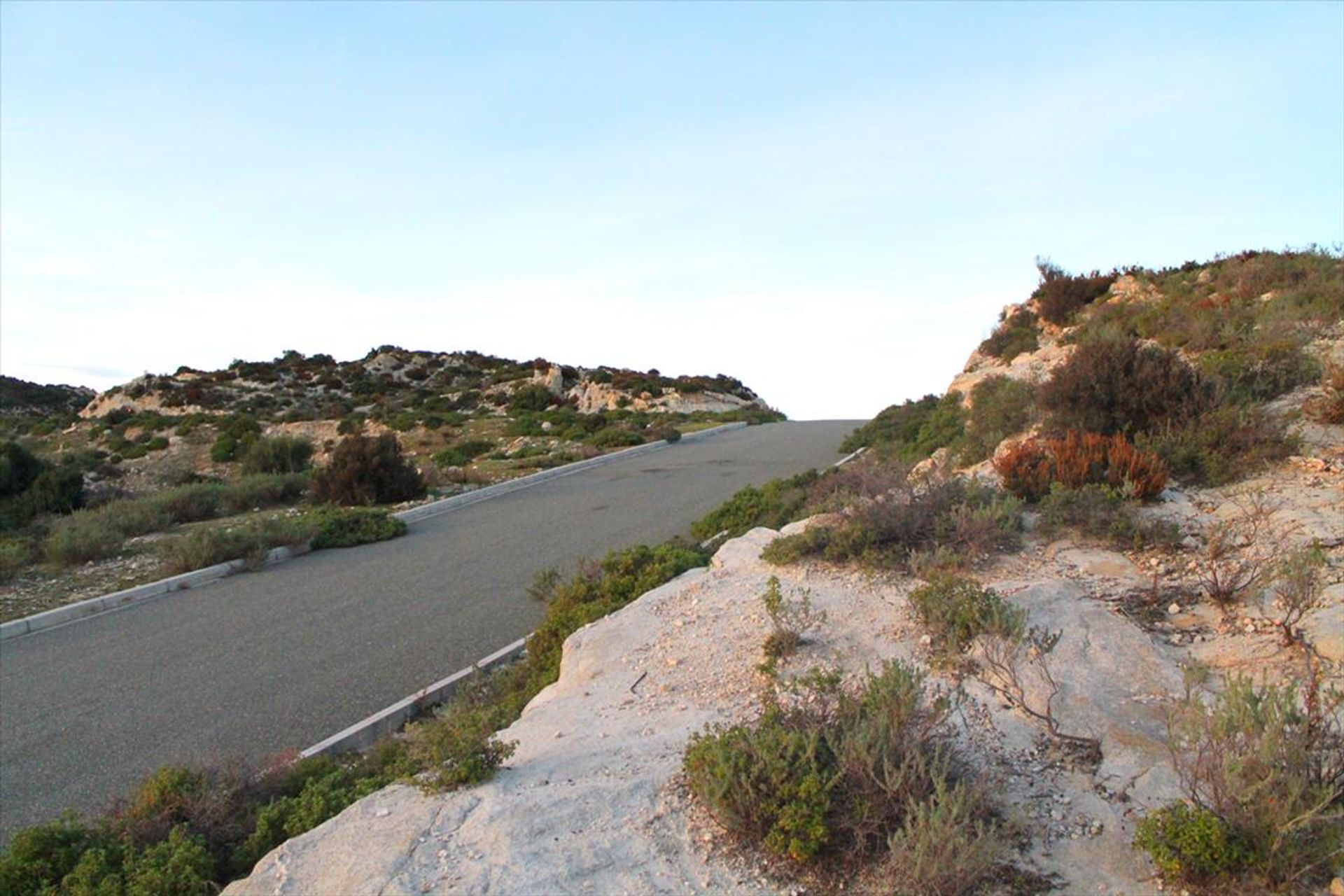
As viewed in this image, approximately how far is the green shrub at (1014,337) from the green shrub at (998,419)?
1194 centimetres

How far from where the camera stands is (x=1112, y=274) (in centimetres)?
3053

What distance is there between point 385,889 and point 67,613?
9.58m

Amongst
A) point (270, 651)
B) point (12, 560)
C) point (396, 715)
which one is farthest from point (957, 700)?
point (12, 560)

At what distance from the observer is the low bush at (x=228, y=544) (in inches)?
530

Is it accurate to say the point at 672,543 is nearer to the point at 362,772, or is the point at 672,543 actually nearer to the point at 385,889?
the point at 362,772

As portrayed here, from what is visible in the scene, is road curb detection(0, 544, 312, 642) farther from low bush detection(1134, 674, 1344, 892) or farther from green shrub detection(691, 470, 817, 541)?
low bush detection(1134, 674, 1344, 892)

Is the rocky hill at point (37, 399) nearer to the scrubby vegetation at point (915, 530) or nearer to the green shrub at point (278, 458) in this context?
the green shrub at point (278, 458)

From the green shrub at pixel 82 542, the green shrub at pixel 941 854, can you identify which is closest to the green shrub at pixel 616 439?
the green shrub at pixel 82 542

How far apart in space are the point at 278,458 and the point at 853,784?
27890 mm

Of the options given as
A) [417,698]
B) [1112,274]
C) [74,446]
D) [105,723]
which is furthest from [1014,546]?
[74,446]

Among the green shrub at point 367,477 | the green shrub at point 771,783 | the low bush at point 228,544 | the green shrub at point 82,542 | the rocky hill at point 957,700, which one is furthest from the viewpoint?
the green shrub at point 367,477

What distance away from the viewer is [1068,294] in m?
29.0

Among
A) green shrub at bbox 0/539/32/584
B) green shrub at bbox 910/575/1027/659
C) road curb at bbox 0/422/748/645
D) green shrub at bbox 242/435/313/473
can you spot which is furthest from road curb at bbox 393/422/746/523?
green shrub at bbox 910/575/1027/659

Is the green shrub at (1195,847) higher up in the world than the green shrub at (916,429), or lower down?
lower down
